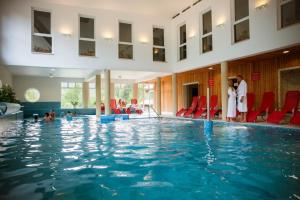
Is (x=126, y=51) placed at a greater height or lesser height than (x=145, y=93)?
greater

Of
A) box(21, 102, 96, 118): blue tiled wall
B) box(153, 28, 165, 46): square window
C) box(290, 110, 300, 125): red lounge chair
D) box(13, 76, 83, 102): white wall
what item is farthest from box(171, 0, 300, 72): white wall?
box(13, 76, 83, 102): white wall

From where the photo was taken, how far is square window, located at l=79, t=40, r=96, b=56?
43.1ft

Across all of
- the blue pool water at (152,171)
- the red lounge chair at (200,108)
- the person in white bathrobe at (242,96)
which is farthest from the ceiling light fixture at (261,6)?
the blue pool water at (152,171)

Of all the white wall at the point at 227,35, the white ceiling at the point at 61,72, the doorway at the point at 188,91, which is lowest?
the doorway at the point at 188,91

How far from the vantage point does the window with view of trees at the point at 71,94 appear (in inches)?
854

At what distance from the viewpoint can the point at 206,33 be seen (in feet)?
42.0

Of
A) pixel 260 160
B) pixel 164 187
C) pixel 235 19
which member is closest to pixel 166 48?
pixel 235 19

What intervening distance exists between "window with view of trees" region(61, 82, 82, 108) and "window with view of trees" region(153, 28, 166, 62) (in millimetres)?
9450

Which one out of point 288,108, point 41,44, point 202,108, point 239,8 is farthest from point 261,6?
point 41,44

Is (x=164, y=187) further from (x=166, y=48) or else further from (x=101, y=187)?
(x=166, y=48)

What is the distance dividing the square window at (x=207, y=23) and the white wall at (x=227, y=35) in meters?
0.38

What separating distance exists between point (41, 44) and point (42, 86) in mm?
9309

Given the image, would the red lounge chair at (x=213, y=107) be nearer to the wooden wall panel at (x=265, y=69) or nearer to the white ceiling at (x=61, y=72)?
the wooden wall panel at (x=265, y=69)

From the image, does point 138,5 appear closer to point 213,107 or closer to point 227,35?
point 227,35
